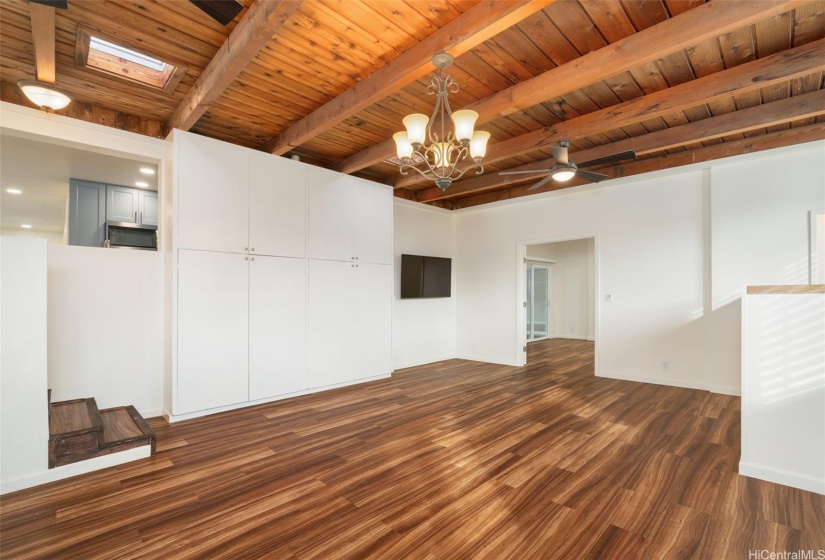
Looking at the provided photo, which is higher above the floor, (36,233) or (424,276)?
(36,233)

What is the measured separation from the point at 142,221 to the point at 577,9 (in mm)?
5793

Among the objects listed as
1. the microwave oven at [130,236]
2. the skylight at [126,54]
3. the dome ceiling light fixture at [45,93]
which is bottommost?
the microwave oven at [130,236]

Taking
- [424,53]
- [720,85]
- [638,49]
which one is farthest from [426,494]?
[720,85]

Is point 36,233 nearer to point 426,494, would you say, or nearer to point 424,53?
point 424,53

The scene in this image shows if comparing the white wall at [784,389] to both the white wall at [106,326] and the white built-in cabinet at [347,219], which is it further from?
the white wall at [106,326]

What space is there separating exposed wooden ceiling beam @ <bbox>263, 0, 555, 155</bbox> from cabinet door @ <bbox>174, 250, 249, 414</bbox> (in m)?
1.72

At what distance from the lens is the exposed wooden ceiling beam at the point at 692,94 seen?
8.95ft

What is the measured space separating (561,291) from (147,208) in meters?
9.48

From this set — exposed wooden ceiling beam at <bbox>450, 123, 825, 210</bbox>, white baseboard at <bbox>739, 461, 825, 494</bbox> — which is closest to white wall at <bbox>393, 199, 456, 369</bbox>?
exposed wooden ceiling beam at <bbox>450, 123, 825, 210</bbox>

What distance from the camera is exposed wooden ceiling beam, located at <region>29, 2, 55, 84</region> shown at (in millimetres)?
2246

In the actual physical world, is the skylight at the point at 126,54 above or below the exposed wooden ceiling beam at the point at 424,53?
above

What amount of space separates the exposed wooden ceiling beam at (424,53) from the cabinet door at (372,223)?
144cm

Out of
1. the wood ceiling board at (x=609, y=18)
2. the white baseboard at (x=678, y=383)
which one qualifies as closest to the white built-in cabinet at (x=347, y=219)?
the wood ceiling board at (x=609, y=18)

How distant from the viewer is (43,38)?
247 cm
